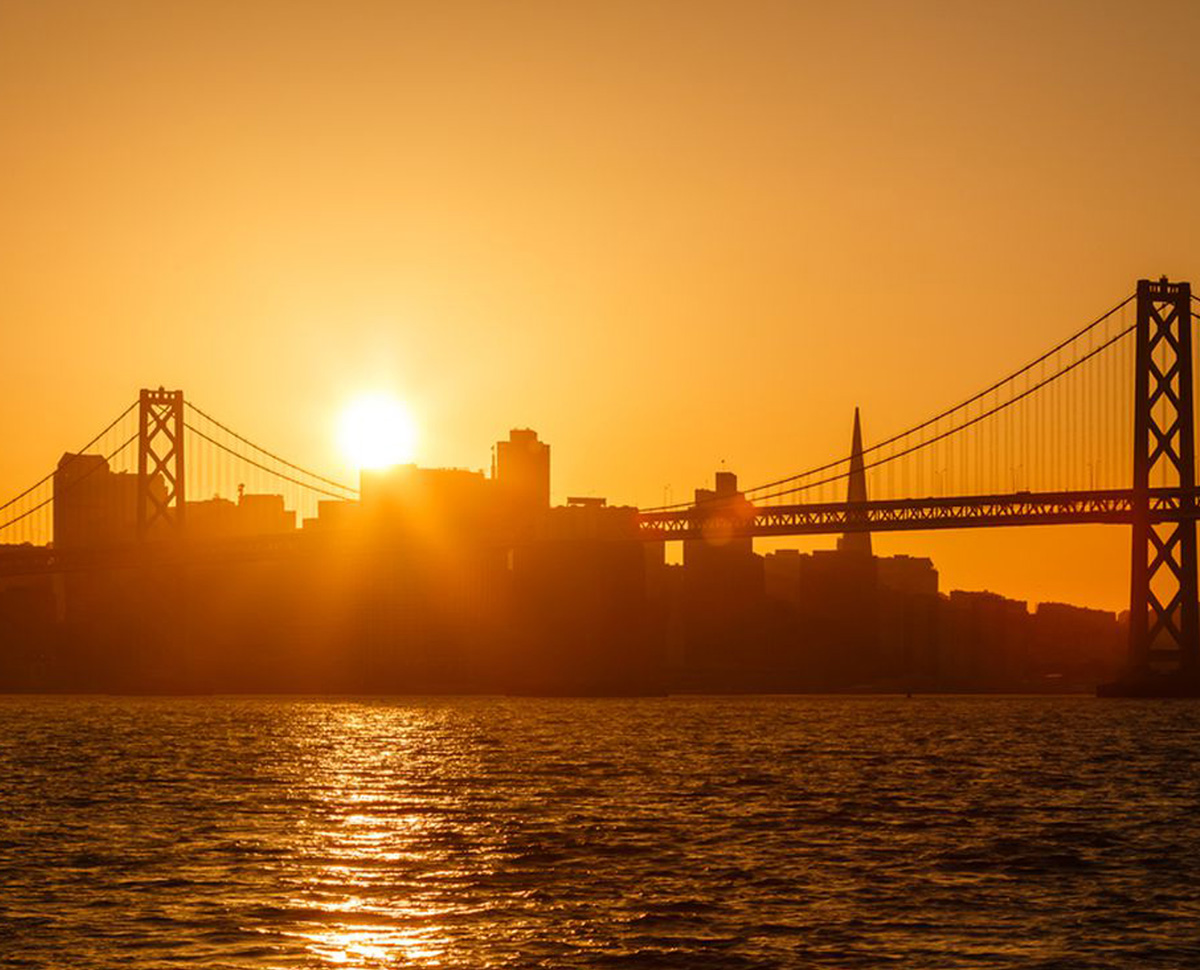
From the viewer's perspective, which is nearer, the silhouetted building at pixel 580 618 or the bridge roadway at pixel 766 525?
the bridge roadway at pixel 766 525

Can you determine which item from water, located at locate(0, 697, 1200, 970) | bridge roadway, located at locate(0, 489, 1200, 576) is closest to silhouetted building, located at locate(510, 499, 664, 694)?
bridge roadway, located at locate(0, 489, 1200, 576)

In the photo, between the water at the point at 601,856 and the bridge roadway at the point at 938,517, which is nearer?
the water at the point at 601,856

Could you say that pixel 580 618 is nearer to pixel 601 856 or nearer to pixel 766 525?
pixel 766 525

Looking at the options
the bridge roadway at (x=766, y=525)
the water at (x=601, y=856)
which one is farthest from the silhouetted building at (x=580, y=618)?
the water at (x=601, y=856)

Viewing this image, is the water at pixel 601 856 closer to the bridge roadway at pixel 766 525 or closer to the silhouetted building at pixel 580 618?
the bridge roadway at pixel 766 525

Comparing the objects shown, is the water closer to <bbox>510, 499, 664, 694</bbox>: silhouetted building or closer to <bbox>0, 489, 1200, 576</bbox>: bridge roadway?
<bbox>0, 489, 1200, 576</bbox>: bridge roadway

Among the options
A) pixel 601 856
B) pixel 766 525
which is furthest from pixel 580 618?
pixel 601 856

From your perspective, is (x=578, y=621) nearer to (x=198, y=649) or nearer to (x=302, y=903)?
(x=198, y=649)

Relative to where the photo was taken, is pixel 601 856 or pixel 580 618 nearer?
pixel 601 856

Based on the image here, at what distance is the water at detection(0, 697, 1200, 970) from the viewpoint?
2294 cm

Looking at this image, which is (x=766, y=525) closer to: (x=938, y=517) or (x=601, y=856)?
(x=938, y=517)

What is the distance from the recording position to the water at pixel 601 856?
22938mm

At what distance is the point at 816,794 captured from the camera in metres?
43.5

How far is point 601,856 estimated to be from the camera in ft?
102
